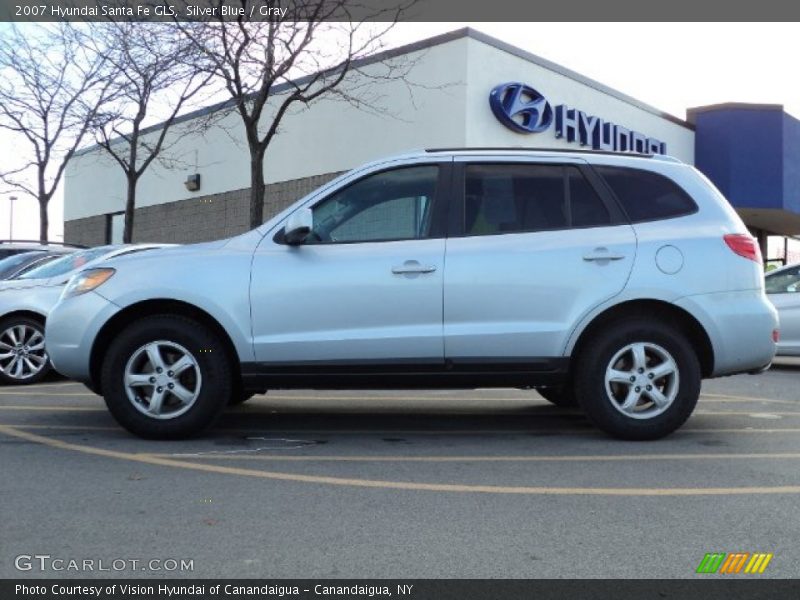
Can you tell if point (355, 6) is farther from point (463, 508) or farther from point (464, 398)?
point (463, 508)

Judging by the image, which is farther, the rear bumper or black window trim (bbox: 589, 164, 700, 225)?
black window trim (bbox: 589, 164, 700, 225)

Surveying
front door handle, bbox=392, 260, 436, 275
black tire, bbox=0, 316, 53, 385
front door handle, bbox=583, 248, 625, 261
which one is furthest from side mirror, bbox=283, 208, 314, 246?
black tire, bbox=0, 316, 53, 385

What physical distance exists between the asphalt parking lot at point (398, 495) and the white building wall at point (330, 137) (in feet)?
42.4

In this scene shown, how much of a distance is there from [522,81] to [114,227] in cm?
1781

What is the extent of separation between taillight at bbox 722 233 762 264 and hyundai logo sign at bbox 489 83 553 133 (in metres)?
13.4

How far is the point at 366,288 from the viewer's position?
5449mm

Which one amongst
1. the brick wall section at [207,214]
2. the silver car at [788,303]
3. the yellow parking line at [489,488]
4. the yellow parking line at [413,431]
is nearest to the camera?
the yellow parking line at [489,488]

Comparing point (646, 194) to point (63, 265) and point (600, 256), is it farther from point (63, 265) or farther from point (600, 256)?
point (63, 265)

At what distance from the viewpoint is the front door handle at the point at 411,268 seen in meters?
5.45

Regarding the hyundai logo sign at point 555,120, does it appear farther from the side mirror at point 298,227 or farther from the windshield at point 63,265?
the side mirror at point 298,227

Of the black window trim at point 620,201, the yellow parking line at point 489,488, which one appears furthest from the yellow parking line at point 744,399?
the yellow parking line at point 489,488

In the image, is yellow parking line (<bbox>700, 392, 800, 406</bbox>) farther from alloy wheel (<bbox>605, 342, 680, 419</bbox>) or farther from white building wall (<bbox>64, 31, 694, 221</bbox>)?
white building wall (<bbox>64, 31, 694, 221</bbox>)

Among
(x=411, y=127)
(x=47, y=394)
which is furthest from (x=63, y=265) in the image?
(x=411, y=127)

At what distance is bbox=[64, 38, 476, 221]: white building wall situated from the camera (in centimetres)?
1861
